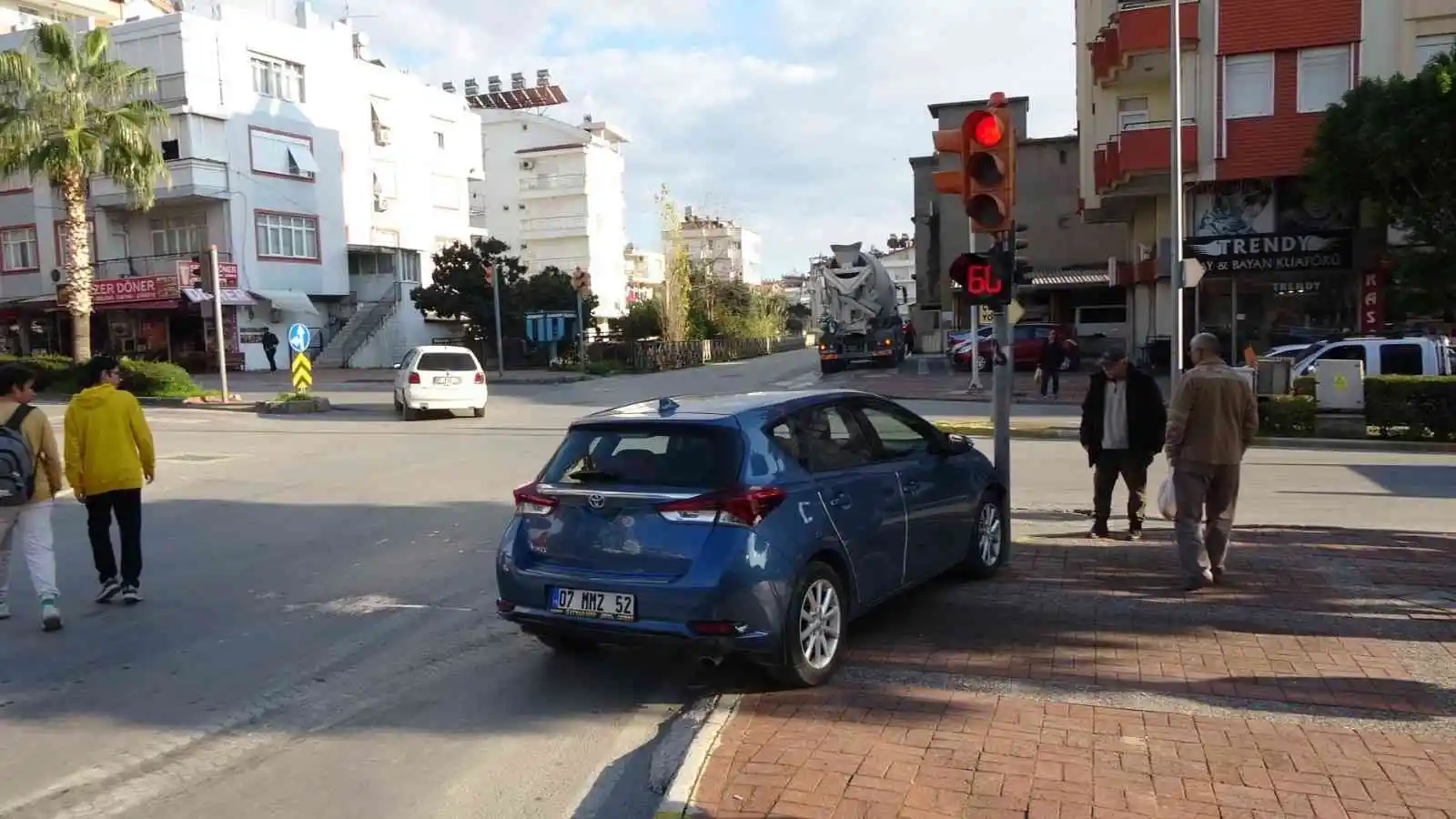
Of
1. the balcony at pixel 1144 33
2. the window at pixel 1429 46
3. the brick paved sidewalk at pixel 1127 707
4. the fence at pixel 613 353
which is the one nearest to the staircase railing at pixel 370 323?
the fence at pixel 613 353

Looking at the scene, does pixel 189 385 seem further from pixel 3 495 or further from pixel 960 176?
pixel 960 176

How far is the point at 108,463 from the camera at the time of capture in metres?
7.77

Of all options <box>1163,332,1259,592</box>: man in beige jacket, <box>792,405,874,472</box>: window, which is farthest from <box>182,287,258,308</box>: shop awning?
<box>1163,332,1259,592</box>: man in beige jacket

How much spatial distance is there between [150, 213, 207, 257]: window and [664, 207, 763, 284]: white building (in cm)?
2637

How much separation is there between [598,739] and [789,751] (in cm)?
101

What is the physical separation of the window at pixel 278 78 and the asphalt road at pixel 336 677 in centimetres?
3623

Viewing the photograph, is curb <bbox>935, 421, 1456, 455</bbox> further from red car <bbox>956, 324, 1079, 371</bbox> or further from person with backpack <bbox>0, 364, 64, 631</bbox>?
red car <bbox>956, 324, 1079, 371</bbox>

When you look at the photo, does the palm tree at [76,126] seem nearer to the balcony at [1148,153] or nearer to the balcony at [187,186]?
the balcony at [187,186]

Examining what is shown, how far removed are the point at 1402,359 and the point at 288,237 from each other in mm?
39706

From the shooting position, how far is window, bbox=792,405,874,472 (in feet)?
20.0

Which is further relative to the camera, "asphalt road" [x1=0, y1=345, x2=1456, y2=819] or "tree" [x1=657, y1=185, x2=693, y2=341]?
"tree" [x1=657, y1=185, x2=693, y2=341]

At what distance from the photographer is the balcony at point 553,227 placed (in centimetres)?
7788

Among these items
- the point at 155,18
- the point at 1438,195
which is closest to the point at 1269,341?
the point at 1438,195

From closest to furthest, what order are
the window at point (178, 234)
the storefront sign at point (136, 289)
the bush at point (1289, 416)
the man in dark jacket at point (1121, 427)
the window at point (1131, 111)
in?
the man in dark jacket at point (1121, 427) < the bush at point (1289, 416) < the window at point (1131, 111) < the storefront sign at point (136, 289) < the window at point (178, 234)
